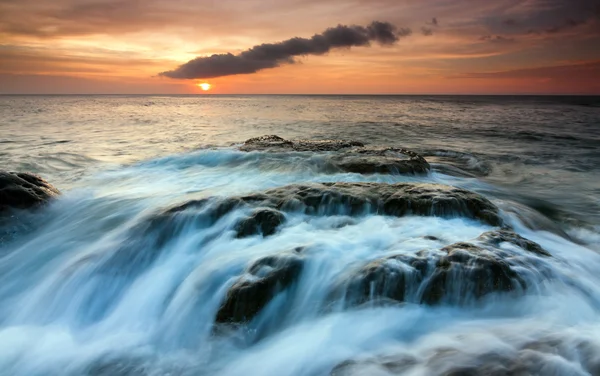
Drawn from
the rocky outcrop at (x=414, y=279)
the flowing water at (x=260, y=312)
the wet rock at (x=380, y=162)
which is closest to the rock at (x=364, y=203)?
the flowing water at (x=260, y=312)

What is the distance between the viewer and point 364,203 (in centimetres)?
692

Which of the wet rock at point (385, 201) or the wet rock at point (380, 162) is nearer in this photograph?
the wet rock at point (385, 201)

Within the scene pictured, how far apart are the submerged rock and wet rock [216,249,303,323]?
5.28 metres

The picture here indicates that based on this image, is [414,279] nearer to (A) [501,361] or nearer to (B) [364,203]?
(A) [501,361]

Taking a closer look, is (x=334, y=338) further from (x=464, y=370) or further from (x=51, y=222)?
(x=51, y=222)

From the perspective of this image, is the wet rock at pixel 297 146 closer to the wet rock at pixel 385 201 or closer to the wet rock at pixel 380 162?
the wet rock at pixel 380 162

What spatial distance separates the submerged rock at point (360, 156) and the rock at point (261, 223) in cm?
416

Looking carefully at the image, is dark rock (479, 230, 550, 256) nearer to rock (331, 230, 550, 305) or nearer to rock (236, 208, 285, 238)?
rock (331, 230, 550, 305)

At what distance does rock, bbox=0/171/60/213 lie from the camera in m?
7.28

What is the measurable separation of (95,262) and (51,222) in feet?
8.46

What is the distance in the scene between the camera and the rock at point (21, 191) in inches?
287

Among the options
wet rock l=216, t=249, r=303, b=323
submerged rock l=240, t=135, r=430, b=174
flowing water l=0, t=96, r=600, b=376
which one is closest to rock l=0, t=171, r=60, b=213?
flowing water l=0, t=96, r=600, b=376

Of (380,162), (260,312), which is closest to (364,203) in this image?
(260,312)

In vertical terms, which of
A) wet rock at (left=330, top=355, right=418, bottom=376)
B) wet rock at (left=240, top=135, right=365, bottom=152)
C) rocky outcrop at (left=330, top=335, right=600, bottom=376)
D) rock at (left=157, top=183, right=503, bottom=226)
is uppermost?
wet rock at (left=240, top=135, right=365, bottom=152)
